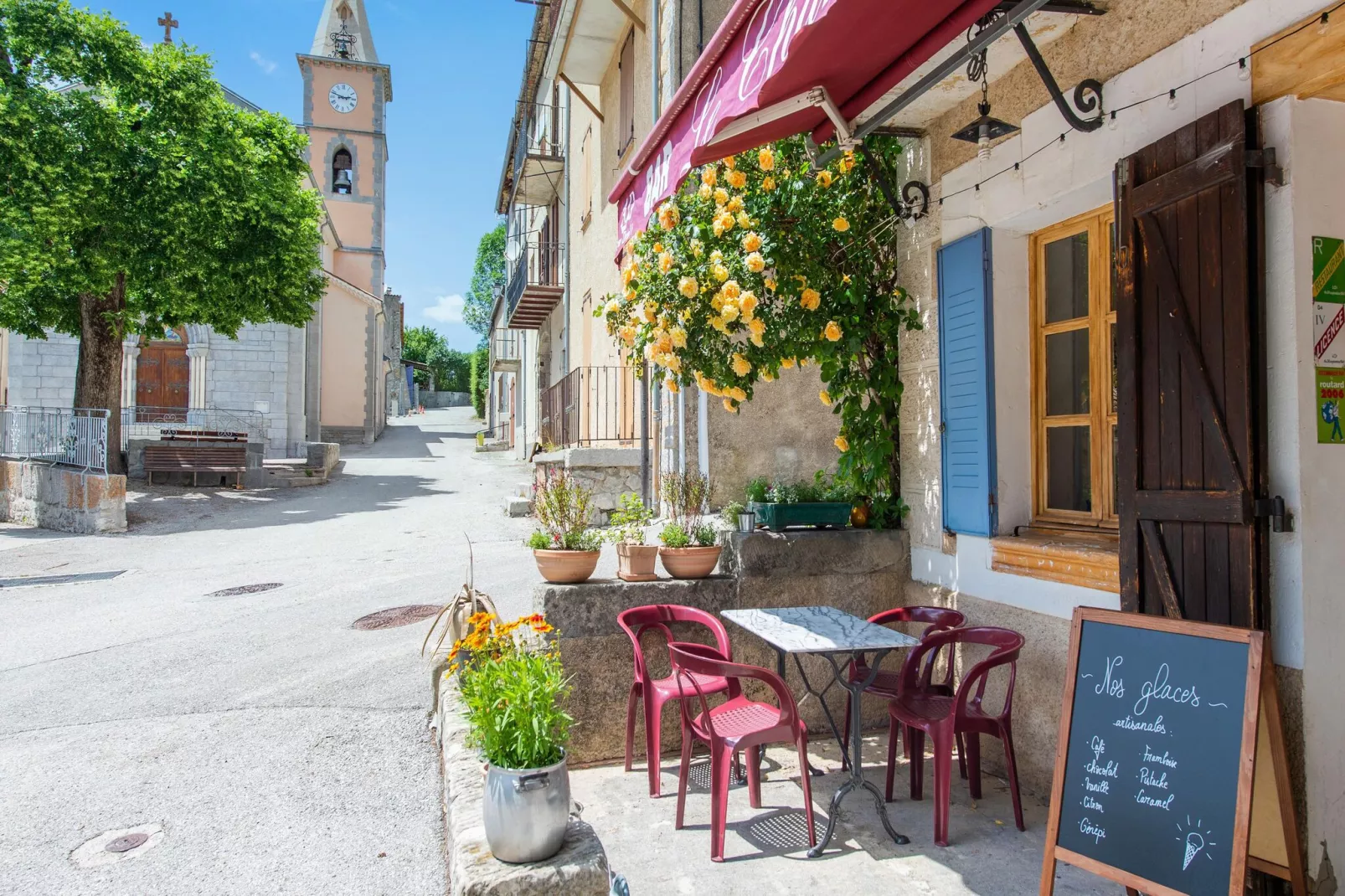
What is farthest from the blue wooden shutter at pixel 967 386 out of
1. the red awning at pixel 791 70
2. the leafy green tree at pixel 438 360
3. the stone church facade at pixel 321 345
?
the leafy green tree at pixel 438 360

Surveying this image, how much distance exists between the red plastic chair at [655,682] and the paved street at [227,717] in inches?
39.7

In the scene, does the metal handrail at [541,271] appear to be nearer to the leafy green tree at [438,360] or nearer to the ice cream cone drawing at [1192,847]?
the ice cream cone drawing at [1192,847]

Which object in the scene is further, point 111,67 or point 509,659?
point 111,67

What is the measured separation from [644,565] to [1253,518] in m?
2.73

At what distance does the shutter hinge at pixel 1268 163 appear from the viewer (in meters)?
2.67

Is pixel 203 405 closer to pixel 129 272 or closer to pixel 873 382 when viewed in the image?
pixel 129 272

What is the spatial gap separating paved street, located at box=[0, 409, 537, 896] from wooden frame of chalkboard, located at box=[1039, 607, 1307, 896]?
93.8 inches

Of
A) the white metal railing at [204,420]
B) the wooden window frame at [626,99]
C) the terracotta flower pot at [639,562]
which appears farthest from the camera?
A: the white metal railing at [204,420]

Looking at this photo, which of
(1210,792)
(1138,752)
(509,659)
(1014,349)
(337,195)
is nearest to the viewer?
(1210,792)

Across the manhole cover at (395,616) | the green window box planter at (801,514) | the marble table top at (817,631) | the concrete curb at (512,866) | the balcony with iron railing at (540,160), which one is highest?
Answer: the balcony with iron railing at (540,160)

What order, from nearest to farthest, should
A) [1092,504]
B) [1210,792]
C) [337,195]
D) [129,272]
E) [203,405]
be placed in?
[1210,792] → [1092,504] → [129,272] → [203,405] → [337,195]

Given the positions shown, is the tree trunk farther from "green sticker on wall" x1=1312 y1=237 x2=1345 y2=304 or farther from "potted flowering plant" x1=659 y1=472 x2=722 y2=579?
"green sticker on wall" x1=1312 y1=237 x2=1345 y2=304

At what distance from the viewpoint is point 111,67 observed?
14.6 metres

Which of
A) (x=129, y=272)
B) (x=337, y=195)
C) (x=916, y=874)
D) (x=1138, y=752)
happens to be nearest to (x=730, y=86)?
(x=1138, y=752)
